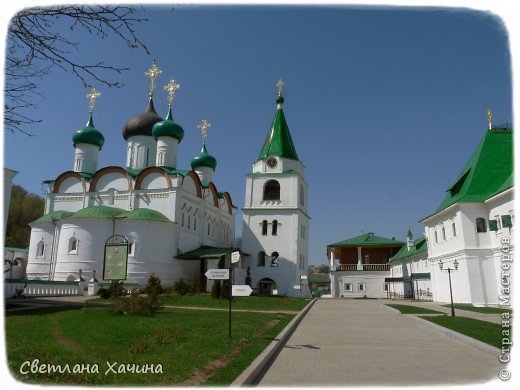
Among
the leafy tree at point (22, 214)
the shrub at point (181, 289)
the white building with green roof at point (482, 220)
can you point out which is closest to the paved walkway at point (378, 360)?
the white building with green roof at point (482, 220)

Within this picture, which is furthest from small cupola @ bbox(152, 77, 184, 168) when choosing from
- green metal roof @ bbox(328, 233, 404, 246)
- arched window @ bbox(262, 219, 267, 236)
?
green metal roof @ bbox(328, 233, 404, 246)

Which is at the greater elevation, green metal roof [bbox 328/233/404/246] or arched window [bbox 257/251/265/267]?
green metal roof [bbox 328/233/404/246]

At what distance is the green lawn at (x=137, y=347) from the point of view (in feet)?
16.6

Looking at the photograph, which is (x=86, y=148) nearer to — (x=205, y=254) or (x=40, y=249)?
(x=40, y=249)

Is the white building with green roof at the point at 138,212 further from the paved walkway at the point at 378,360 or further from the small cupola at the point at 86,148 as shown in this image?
the paved walkway at the point at 378,360

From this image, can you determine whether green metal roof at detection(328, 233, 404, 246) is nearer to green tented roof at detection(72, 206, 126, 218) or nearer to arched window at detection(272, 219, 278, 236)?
arched window at detection(272, 219, 278, 236)

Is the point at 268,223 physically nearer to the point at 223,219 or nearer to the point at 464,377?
the point at 223,219

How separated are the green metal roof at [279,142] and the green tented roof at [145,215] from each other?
1117 cm

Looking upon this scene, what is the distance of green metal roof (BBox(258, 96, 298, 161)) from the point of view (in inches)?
1417

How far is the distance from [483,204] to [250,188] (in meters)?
19.0

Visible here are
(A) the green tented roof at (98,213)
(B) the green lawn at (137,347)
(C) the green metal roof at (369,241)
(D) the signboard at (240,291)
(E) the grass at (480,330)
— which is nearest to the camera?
(B) the green lawn at (137,347)

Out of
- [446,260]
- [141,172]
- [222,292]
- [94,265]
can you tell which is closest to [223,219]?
[141,172]

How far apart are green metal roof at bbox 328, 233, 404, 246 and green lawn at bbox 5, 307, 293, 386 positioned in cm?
Result: 3429

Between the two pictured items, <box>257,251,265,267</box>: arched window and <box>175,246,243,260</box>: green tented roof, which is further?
<box>257,251,265,267</box>: arched window
